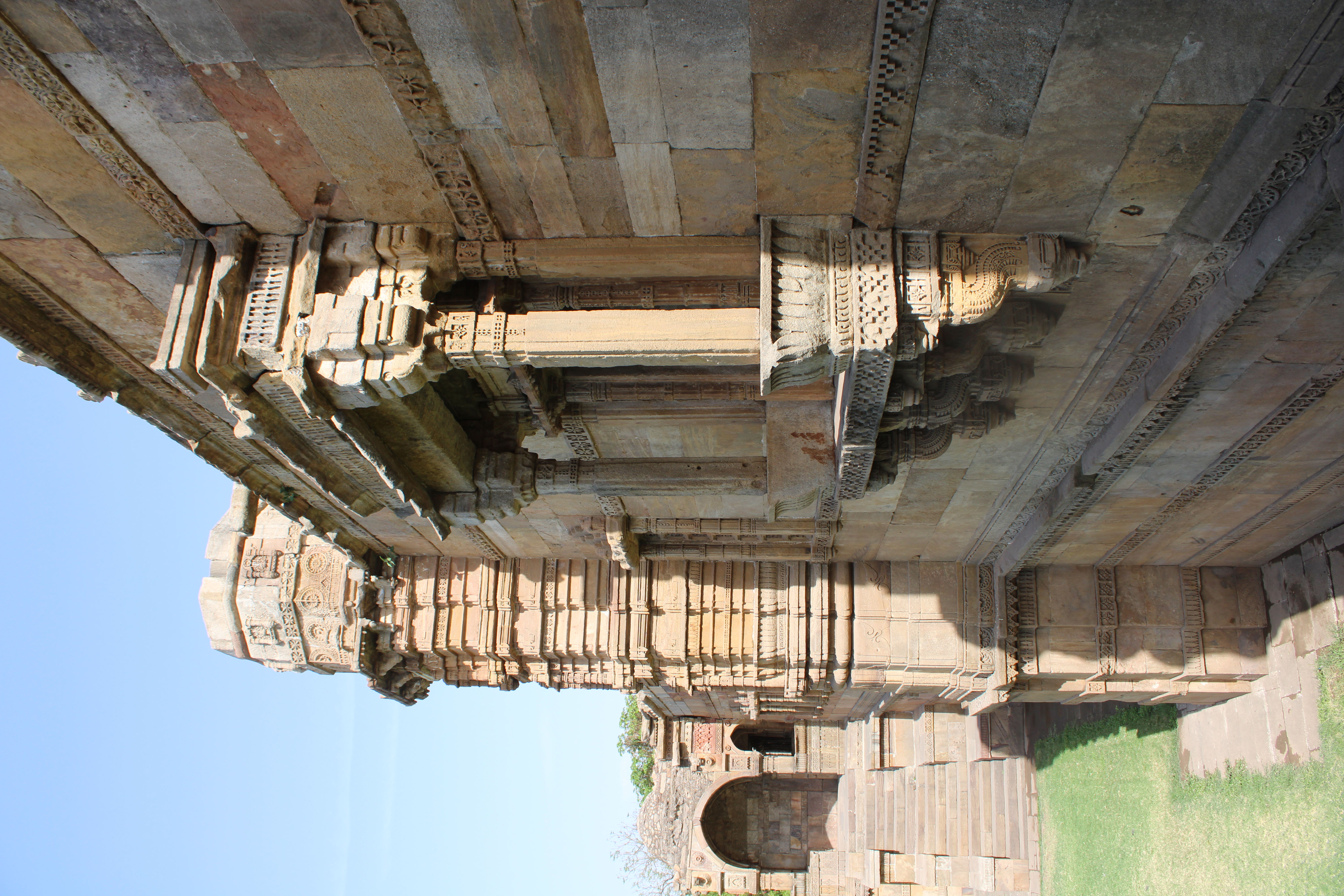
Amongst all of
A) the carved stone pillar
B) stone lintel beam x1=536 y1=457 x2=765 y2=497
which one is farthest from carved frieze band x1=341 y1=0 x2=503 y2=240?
stone lintel beam x1=536 y1=457 x2=765 y2=497

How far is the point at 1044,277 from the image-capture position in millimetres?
4688

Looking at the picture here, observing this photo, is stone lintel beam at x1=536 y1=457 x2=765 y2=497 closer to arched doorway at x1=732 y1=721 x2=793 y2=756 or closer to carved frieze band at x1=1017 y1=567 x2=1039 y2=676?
carved frieze band at x1=1017 y1=567 x2=1039 y2=676

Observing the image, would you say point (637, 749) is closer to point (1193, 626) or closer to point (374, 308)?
point (1193, 626)

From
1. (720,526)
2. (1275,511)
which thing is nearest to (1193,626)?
(1275,511)

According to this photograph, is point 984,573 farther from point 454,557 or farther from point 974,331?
point 454,557

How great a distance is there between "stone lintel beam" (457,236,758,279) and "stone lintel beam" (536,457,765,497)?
2.66 m

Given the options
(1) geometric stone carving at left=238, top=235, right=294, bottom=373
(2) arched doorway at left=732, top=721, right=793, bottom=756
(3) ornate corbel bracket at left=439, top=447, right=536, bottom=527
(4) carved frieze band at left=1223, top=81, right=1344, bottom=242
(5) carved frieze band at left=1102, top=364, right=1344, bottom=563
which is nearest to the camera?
(4) carved frieze band at left=1223, top=81, right=1344, bottom=242

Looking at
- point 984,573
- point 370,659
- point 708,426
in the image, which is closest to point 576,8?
point 708,426

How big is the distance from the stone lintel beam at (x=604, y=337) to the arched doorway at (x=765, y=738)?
15581 mm

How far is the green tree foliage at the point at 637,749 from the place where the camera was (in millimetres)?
24531

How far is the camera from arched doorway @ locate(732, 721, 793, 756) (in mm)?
19484

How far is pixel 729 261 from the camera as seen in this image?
17.1 ft

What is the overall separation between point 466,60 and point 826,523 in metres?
6.46

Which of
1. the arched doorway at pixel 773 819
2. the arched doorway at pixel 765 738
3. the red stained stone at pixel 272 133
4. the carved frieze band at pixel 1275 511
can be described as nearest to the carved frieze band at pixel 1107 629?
the carved frieze band at pixel 1275 511
